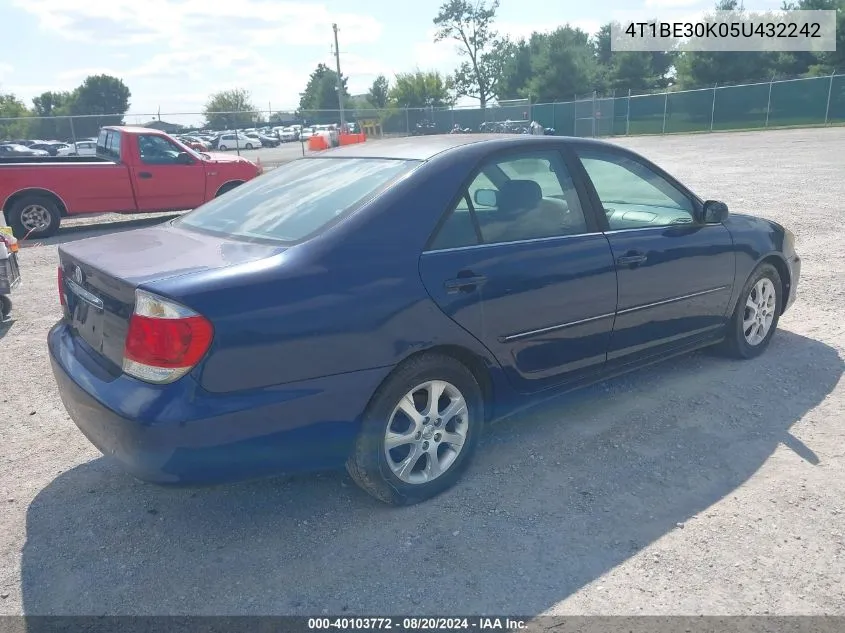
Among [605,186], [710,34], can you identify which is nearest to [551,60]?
[710,34]

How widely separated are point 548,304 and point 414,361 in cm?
84

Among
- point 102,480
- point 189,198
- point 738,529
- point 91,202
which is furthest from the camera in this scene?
point 189,198

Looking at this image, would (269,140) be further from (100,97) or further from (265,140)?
(100,97)

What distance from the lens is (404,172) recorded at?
3.30m

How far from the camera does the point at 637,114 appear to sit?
1615 inches

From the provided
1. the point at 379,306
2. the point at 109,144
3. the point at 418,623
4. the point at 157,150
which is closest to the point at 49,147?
the point at 109,144

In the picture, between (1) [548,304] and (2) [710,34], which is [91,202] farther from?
(2) [710,34]

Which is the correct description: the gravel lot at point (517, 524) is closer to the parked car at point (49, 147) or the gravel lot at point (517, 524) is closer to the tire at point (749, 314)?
the tire at point (749, 314)

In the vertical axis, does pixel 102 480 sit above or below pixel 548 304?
below

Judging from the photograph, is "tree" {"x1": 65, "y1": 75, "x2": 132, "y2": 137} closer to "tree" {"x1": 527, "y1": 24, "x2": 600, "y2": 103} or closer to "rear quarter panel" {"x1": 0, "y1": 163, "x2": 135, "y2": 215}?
"tree" {"x1": 527, "y1": 24, "x2": 600, "y2": 103}

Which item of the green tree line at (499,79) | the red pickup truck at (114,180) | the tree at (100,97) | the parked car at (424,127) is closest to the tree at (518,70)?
the green tree line at (499,79)

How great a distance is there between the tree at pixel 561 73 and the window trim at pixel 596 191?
180ft

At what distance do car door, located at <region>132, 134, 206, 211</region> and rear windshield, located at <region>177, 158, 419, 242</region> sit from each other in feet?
28.1

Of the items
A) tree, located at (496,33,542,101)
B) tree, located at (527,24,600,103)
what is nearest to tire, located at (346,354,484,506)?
tree, located at (527,24,600,103)
